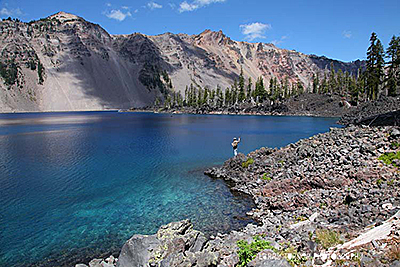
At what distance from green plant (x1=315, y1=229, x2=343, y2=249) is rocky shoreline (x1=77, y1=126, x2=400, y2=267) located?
41 mm

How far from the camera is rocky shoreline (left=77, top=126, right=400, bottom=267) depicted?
10.8m

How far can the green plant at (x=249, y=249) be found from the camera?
1138 cm

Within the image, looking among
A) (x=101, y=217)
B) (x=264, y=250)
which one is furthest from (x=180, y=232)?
(x=101, y=217)

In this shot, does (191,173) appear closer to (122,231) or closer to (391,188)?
(122,231)

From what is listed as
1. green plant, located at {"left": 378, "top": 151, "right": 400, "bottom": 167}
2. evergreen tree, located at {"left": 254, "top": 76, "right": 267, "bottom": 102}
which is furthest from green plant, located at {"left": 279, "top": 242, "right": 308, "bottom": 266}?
evergreen tree, located at {"left": 254, "top": 76, "right": 267, "bottom": 102}

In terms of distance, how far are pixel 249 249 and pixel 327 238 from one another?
12.1 ft

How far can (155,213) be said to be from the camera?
74.1 feet

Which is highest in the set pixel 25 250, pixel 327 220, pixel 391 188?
pixel 391 188

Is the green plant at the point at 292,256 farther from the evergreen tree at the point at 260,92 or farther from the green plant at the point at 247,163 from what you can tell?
the evergreen tree at the point at 260,92

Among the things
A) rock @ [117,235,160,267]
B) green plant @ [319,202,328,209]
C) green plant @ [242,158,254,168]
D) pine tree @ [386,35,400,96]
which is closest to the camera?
rock @ [117,235,160,267]

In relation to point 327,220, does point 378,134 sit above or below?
above

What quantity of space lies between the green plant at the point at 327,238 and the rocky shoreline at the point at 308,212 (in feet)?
0.13

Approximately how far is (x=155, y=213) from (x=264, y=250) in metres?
12.9

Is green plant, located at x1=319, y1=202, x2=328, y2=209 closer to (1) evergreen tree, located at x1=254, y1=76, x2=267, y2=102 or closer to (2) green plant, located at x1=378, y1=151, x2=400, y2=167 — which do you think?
(2) green plant, located at x1=378, y1=151, x2=400, y2=167
